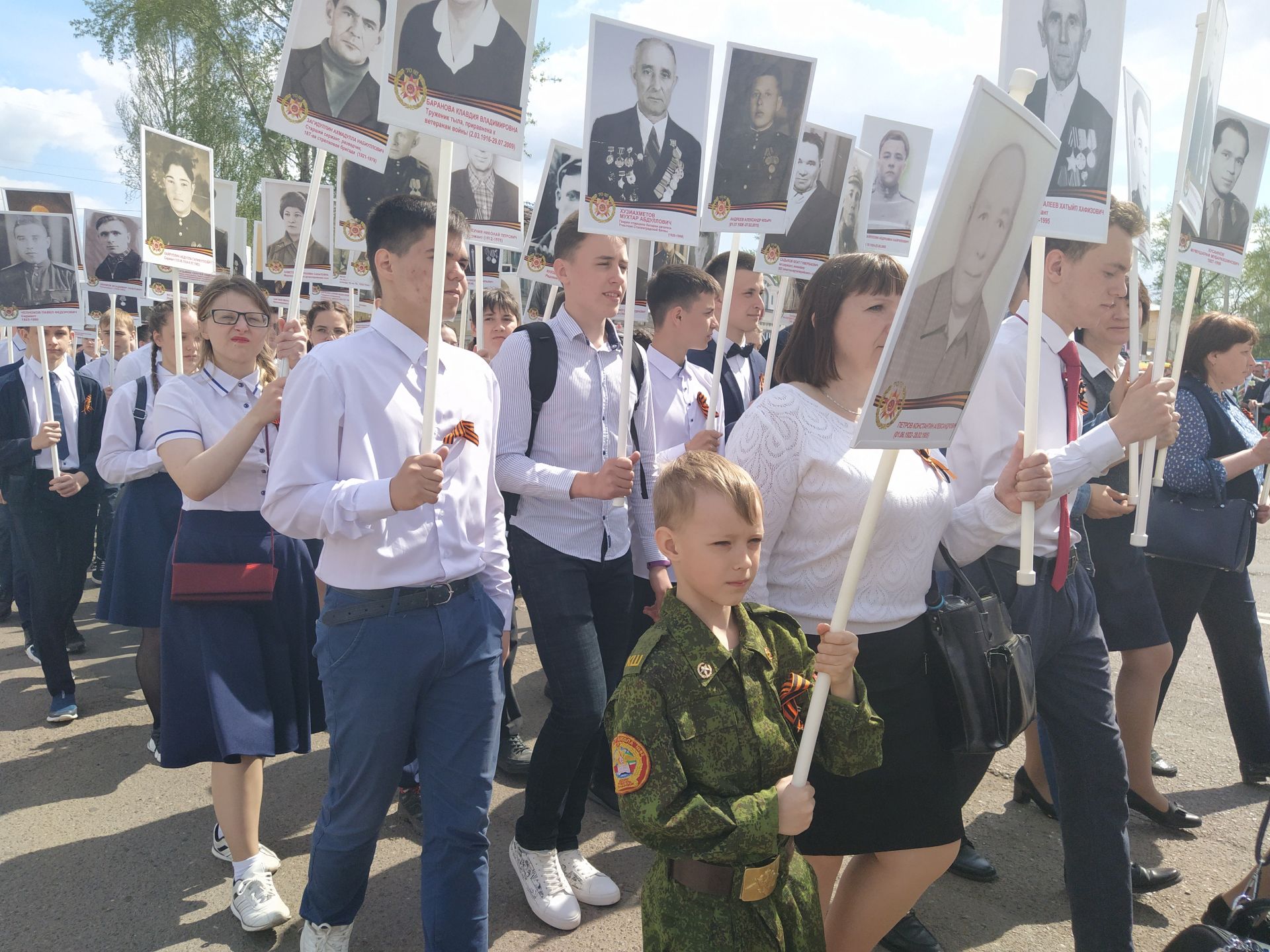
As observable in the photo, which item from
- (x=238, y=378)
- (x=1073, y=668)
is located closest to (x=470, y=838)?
(x=1073, y=668)

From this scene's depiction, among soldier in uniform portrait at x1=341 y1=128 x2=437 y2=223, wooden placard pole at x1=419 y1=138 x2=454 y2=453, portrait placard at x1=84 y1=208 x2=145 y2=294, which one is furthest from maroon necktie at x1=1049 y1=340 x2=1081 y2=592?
portrait placard at x1=84 y1=208 x2=145 y2=294

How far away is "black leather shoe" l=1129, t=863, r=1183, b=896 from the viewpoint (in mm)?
3432

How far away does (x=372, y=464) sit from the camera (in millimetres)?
2545

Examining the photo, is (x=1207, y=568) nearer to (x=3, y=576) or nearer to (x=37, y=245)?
(x=37, y=245)

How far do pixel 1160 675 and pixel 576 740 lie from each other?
7.79 ft

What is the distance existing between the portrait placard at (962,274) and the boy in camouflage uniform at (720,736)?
14.8 inches

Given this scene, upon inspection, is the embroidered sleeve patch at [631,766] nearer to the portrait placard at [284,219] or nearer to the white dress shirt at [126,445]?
the white dress shirt at [126,445]

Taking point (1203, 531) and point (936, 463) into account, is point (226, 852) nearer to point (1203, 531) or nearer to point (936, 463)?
point (936, 463)

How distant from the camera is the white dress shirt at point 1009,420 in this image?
2799 millimetres

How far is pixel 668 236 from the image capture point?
3.61m

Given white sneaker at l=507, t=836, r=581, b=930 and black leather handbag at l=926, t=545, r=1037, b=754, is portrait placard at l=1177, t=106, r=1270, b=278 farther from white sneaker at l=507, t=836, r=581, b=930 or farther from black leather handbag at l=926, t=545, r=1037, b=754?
white sneaker at l=507, t=836, r=581, b=930

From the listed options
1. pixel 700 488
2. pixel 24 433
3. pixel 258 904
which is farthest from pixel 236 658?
pixel 24 433

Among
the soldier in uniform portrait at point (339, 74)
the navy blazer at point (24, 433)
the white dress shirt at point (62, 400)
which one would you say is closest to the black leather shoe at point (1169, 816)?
the soldier in uniform portrait at point (339, 74)

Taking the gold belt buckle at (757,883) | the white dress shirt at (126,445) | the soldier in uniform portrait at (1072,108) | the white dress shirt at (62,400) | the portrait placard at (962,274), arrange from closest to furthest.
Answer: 1. the portrait placard at (962,274)
2. the gold belt buckle at (757,883)
3. the soldier in uniform portrait at (1072,108)
4. the white dress shirt at (126,445)
5. the white dress shirt at (62,400)
